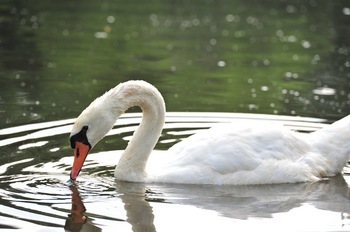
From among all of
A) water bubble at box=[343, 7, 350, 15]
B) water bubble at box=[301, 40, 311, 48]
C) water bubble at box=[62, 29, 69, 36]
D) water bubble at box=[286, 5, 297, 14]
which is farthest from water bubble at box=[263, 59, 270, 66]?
water bubble at box=[286, 5, 297, 14]

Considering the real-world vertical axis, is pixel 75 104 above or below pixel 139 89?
below

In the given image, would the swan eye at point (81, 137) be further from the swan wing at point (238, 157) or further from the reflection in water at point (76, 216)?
the swan wing at point (238, 157)

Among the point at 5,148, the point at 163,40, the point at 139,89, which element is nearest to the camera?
the point at 139,89

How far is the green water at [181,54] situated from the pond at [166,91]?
0.04 meters

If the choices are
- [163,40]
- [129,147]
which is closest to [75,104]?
[129,147]

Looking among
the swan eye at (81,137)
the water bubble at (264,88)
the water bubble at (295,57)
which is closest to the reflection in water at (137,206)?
the swan eye at (81,137)

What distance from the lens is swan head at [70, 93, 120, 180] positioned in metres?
10.4

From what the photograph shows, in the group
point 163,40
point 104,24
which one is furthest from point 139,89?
point 104,24

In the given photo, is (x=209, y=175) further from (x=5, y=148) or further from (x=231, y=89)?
(x=231, y=89)

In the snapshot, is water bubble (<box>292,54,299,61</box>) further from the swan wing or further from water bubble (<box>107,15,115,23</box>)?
the swan wing

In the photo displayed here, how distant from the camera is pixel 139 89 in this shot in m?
10.9

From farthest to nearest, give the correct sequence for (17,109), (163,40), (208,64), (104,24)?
(104,24), (163,40), (208,64), (17,109)

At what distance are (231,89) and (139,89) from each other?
6.35 m

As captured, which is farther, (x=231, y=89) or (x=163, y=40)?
(x=163, y=40)
